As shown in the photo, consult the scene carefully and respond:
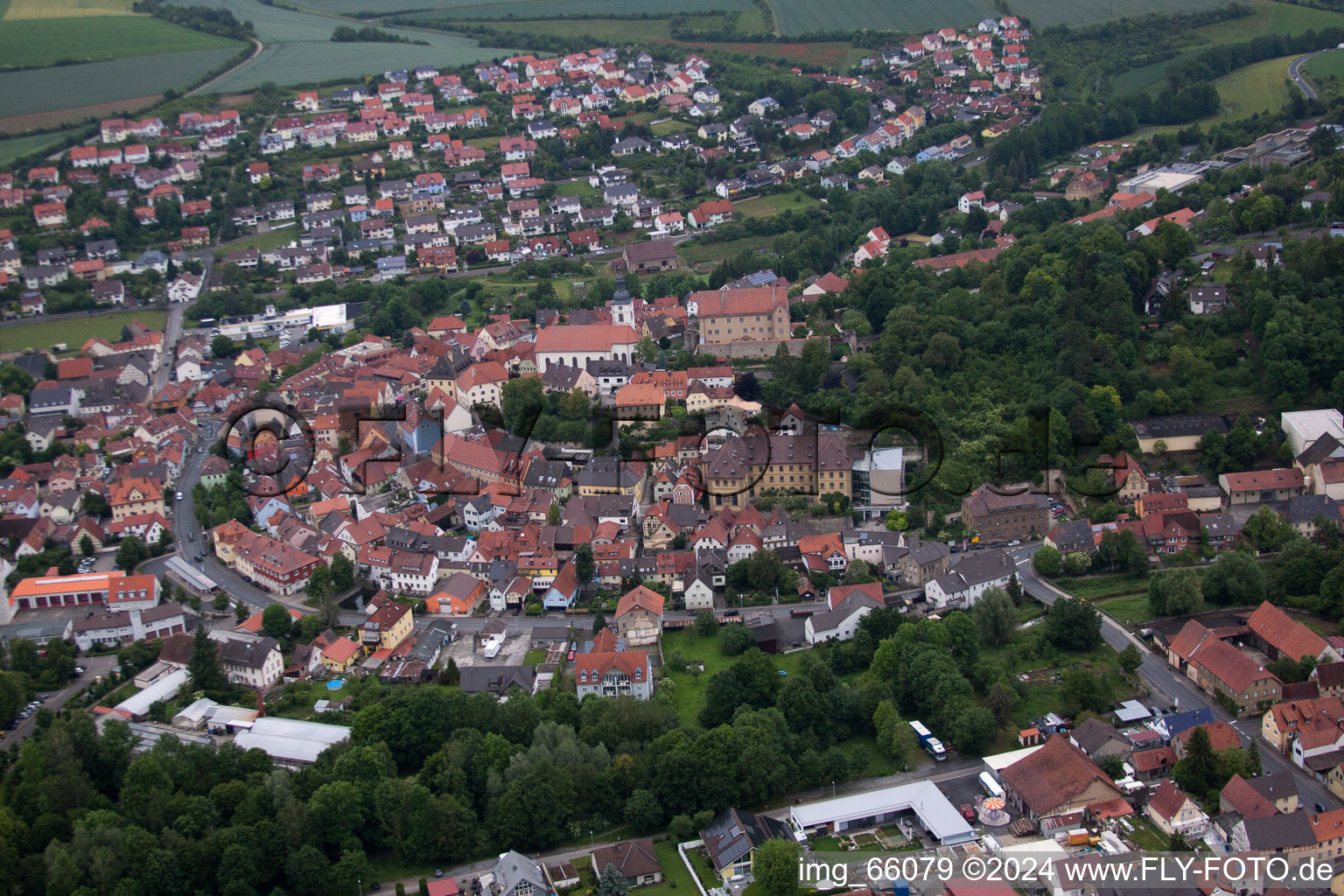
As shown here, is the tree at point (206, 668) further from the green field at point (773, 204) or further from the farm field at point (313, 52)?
the farm field at point (313, 52)

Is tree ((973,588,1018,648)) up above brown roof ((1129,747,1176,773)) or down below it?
above

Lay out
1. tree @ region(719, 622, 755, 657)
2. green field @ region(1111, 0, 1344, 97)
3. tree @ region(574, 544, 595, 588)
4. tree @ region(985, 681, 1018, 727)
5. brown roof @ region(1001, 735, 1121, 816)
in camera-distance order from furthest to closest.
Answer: green field @ region(1111, 0, 1344, 97), tree @ region(574, 544, 595, 588), tree @ region(719, 622, 755, 657), tree @ region(985, 681, 1018, 727), brown roof @ region(1001, 735, 1121, 816)

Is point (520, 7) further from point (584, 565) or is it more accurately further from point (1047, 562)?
point (1047, 562)

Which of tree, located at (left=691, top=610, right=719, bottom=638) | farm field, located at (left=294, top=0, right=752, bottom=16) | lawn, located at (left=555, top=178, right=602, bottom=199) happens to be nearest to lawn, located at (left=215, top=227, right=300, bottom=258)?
lawn, located at (left=555, top=178, right=602, bottom=199)

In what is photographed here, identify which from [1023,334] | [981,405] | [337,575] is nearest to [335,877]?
[337,575]

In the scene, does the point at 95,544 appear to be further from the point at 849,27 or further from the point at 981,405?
the point at 849,27

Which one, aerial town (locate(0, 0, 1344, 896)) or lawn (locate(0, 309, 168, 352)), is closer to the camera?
aerial town (locate(0, 0, 1344, 896))

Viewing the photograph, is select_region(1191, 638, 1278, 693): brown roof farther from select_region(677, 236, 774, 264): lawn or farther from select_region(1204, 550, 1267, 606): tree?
select_region(677, 236, 774, 264): lawn

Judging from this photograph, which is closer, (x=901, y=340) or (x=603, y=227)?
(x=901, y=340)
